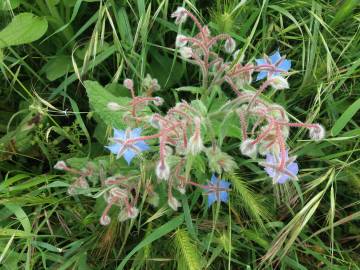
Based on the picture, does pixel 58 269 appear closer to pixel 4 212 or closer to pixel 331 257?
pixel 4 212

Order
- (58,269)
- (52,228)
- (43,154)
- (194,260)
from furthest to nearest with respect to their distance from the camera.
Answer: (43,154), (52,228), (58,269), (194,260)

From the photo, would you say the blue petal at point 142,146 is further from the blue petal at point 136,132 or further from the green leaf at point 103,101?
the green leaf at point 103,101

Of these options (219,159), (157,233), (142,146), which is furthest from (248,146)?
(157,233)

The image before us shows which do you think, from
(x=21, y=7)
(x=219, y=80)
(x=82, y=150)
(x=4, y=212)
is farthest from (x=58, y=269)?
(x=21, y=7)

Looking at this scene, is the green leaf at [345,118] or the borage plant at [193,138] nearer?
the borage plant at [193,138]

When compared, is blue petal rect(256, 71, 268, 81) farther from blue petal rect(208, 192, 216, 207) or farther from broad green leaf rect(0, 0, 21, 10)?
broad green leaf rect(0, 0, 21, 10)

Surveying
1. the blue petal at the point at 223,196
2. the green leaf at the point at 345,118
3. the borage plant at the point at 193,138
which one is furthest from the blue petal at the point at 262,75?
the blue petal at the point at 223,196

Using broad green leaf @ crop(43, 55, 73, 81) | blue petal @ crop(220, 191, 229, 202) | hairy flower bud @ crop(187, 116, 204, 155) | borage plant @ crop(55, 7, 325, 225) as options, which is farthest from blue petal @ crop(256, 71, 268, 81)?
broad green leaf @ crop(43, 55, 73, 81)

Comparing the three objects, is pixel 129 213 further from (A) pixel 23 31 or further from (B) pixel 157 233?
(A) pixel 23 31
